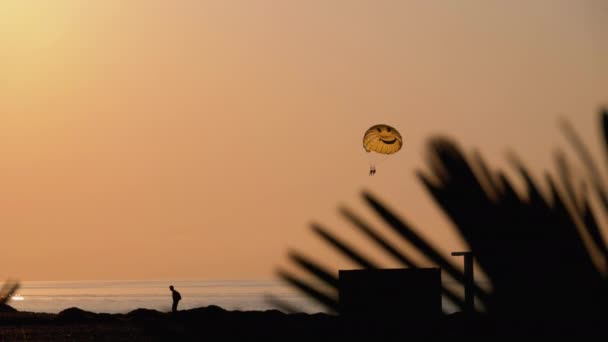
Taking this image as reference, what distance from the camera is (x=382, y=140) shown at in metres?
16.8

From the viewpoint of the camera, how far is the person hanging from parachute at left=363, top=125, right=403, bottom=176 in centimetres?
1656

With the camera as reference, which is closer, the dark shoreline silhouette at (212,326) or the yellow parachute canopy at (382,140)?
the dark shoreline silhouette at (212,326)

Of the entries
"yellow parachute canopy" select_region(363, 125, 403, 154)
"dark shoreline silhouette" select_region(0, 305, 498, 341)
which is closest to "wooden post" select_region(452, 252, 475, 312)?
"dark shoreline silhouette" select_region(0, 305, 498, 341)

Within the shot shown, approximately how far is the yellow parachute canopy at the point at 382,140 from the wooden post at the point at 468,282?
3.29 m

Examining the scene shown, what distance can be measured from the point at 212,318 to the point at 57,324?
8.70 ft

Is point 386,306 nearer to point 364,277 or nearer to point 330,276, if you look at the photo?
point 364,277

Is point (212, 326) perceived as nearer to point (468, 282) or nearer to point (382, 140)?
point (382, 140)

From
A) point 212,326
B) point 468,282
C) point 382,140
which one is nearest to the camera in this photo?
point 468,282

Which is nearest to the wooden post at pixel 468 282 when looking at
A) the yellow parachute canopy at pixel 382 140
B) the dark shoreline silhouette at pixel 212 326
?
the dark shoreline silhouette at pixel 212 326

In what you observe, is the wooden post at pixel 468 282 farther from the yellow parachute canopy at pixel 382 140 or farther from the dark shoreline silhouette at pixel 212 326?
the yellow parachute canopy at pixel 382 140

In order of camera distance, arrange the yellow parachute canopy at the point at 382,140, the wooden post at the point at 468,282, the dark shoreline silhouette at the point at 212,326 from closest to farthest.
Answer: the dark shoreline silhouette at the point at 212,326 < the wooden post at the point at 468,282 < the yellow parachute canopy at the point at 382,140

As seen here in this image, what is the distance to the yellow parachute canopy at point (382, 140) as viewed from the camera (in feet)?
54.4

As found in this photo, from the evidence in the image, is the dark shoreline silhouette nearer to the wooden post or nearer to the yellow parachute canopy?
the wooden post

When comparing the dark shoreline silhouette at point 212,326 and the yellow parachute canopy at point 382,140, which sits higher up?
the yellow parachute canopy at point 382,140
